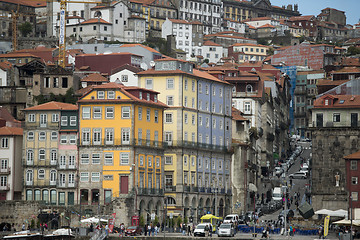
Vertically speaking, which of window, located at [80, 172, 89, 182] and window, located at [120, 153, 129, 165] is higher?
window, located at [120, 153, 129, 165]

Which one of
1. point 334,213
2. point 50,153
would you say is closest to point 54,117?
point 50,153

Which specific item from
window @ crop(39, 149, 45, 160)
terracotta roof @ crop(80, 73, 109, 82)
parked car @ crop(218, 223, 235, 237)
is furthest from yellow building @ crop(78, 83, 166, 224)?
terracotta roof @ crop(80, 73, 109, 82)

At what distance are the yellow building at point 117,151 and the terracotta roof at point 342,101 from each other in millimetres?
24662

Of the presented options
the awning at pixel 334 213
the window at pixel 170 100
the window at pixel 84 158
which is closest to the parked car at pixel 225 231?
the awning at pixel 334 213

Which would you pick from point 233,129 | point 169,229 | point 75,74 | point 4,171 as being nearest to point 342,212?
point 169,229

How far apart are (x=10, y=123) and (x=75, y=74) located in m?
25.6

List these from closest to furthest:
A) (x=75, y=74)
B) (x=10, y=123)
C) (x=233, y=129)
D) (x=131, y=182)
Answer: (x=131, y=182)
(x=10, y=123)
(x=233, y=129)
(x=75, y=74)

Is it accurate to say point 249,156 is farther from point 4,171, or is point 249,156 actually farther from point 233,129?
point 4,171

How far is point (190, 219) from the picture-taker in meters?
130

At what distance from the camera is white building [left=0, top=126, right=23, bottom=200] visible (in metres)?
127

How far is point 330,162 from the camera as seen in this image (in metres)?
134

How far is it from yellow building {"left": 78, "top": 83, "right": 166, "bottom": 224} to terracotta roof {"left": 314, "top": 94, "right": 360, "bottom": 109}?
24.7m

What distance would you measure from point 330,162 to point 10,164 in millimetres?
40162

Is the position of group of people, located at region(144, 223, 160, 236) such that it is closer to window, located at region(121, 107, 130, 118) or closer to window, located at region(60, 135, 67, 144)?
window, located at region(121, 107, 130, 118)
